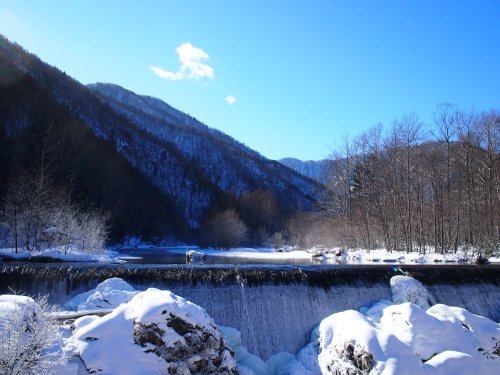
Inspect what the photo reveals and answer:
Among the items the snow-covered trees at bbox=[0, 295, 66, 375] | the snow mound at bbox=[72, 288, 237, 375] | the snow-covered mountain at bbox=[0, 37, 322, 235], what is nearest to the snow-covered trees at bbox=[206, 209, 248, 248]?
the snow-covered mountain at bbox=[0, 37, 322, 235]

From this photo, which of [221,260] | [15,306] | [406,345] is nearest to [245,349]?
[406,345]

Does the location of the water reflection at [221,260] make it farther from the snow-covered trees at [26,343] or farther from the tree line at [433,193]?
the snow-covered trees at [26,343]

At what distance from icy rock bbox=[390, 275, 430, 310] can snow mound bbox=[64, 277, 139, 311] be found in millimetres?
9198

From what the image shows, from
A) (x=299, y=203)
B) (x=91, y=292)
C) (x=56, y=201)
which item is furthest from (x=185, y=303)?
(x=299, y=203)

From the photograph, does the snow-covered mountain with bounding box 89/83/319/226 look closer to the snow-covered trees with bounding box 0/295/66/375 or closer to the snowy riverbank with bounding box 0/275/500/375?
the snowy riverbank with bounding box 0/275/500/375

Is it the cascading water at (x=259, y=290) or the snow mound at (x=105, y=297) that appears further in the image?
the cascading water at (x=259, y=290)

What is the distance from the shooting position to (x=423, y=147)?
34000 millimetres

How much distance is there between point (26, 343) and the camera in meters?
6.48

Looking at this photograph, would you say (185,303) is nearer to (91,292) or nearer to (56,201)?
(91,292)

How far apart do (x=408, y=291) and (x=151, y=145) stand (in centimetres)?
10293

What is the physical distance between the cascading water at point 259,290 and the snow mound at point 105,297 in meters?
1.02

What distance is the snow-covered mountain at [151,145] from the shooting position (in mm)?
70562

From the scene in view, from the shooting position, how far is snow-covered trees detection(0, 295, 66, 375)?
6.06 metres

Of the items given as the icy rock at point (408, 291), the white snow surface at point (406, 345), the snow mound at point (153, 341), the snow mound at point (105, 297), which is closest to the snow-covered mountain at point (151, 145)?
the icy rock at point (408, 291)
